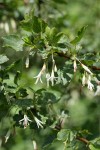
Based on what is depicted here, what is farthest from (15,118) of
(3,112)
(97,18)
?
(97,18)

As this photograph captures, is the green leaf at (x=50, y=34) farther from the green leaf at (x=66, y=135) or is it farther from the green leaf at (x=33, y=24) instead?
the green leaf at (x=66, y=135)

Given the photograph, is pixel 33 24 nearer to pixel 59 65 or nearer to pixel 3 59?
pixel 3 59

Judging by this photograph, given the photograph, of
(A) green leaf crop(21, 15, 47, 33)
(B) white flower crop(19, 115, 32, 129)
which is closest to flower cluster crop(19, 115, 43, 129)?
(B) white flower crop(19, 115, 32, 129)

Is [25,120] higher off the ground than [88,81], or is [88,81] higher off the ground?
[88,81]

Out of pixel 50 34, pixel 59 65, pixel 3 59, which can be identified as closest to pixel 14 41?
pixel 3 59

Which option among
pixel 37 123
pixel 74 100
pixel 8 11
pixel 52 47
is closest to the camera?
pixel 52 47

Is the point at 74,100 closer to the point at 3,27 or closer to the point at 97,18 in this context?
the point at 97,18

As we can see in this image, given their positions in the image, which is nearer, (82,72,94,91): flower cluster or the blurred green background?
(82,72,94,91): flower cluster

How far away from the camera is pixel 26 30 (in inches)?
74.7

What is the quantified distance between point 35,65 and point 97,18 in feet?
2.20

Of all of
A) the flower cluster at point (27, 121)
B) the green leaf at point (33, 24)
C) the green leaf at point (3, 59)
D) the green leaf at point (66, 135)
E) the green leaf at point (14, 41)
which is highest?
the green leaf at point (33, 24)

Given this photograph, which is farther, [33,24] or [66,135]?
[66,135]

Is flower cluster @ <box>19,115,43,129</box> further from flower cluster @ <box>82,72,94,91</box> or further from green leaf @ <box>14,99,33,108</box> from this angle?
flower cluster @ <box>82,72,94,91</box>

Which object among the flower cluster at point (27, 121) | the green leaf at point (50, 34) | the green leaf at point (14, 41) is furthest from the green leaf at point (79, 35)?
the flower cluster at point (27, 121)
